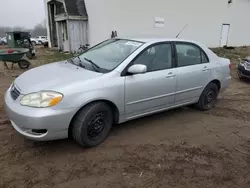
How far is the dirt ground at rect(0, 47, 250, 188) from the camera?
2742 mm

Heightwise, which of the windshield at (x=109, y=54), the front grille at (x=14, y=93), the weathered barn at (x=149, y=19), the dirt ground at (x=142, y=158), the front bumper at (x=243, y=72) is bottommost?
the dirt ground at (x=142, y=158)

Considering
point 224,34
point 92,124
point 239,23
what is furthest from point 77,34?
point 239,23

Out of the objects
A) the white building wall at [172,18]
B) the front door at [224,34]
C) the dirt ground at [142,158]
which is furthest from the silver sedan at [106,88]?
the front door at [224,34]

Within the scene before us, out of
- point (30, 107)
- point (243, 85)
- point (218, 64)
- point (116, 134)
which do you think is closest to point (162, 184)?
point (116, 134)

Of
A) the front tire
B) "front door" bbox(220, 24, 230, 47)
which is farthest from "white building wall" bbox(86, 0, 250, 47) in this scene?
the front tire

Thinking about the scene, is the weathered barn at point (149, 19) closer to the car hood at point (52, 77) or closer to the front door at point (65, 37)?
the front door at point (65, 37)

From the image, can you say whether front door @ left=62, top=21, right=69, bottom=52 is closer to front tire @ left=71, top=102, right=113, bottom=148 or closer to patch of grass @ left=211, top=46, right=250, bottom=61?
patch of grass @ left=211, top=46, right=250, bottom=61

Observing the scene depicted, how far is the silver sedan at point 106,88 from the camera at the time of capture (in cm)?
295

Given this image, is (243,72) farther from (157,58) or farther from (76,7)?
(76,7)

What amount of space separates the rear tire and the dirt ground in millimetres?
530

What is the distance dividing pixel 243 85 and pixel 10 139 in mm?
6889

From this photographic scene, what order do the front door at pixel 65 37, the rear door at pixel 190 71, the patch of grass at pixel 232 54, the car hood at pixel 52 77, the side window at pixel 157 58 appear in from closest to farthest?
the car hood at pixel 52 77 < the side window at pixel 157 58 < the rear door at pixel 190 71 < the patch of grass at pixel 232 54 < the front door at pixel 65 37

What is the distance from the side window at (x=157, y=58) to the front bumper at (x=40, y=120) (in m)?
1.41

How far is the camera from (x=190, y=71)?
4305mm
